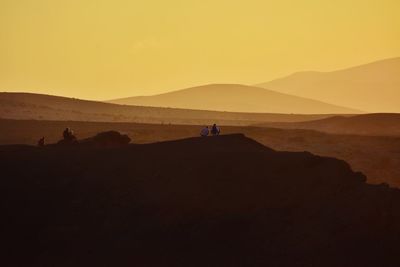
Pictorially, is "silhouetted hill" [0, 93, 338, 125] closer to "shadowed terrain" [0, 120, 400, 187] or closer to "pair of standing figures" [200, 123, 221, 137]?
"shadowed terrain" [0, 120, 400, 187]

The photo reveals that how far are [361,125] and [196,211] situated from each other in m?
61.2

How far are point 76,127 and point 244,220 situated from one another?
51.4 meters

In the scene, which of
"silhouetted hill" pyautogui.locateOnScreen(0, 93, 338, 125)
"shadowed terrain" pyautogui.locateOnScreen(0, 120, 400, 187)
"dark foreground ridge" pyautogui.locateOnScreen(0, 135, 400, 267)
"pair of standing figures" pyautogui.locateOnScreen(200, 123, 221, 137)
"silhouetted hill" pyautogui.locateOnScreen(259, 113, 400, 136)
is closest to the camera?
"dark foreground ridge" pyautogui.locateOnScreen(0, 135, 400, 267)

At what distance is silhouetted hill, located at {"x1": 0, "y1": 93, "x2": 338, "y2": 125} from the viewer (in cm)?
10106

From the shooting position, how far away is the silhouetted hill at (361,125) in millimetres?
74812

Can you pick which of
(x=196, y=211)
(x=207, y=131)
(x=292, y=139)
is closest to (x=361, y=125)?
(x=292, y=139)

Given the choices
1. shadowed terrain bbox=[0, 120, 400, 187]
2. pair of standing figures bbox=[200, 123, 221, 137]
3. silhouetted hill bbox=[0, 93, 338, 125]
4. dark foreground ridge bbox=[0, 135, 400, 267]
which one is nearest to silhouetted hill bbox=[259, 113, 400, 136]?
shadowed terrain bbox=[0, 120, 400, 187]

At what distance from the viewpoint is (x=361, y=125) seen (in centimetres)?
7894

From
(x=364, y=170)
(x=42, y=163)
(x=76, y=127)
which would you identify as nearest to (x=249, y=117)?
(x=76, y=127)

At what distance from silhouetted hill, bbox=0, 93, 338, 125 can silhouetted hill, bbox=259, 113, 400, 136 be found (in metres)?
27.3

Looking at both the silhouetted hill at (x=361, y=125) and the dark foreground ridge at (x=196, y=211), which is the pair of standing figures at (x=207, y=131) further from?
the silhouetted hill at (x=361, y=125)

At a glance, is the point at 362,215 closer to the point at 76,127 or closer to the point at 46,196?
the point at 46,196

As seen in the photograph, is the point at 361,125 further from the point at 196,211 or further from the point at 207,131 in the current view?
the point at 196,211

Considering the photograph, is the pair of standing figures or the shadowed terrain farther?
the shadowed terrain
